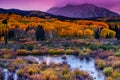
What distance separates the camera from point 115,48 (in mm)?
48781

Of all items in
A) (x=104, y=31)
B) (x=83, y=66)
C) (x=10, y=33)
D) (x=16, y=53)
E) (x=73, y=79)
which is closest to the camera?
(x=73, y=79)

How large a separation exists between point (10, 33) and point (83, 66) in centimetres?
4809

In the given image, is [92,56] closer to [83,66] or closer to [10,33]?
[83,66]

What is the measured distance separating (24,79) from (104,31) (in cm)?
6229

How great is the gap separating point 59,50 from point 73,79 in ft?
79.9

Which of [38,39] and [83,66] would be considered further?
[38,39]

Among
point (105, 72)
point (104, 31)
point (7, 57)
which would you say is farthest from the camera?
point (104, 31)

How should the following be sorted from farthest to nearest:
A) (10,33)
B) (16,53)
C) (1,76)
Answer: (10,33), (16,53), (1,76)

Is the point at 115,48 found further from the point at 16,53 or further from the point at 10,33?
the point at 10,33

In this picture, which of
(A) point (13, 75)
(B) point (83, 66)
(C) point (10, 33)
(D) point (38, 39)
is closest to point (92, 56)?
(B) point (83, 66)

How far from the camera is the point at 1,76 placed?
26.1 m

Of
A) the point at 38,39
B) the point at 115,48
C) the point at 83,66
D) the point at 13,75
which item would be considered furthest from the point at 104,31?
the point at 13,75

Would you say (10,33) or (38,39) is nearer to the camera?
(38,39)

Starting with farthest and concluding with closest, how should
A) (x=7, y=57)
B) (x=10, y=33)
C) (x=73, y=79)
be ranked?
(x=10, y=33), (x=7, y=57), (x=73, y=79)
